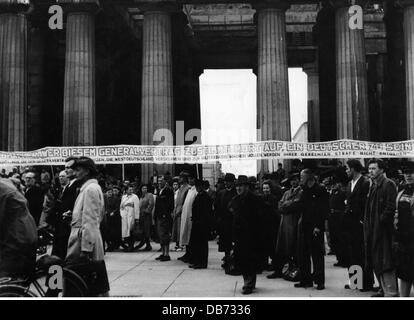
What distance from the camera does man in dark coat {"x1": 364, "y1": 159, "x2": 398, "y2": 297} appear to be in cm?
839

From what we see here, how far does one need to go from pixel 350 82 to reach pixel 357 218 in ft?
51.9

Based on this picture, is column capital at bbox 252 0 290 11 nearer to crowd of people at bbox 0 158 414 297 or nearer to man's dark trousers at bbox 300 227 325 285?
crowd of people at bbox 0 158 414 297

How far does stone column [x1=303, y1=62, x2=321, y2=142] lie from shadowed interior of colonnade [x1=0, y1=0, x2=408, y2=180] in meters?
0.08

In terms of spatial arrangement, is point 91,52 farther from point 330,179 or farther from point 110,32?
point 330,179

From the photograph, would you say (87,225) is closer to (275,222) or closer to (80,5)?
(275,222)

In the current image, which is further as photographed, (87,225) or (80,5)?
(80,5)

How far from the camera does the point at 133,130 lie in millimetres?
35062

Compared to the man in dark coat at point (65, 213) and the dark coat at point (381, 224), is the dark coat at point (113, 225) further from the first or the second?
the dark coat at point (381, 224)

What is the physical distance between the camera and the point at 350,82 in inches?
987

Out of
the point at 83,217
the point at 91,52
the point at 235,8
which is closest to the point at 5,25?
the point at 91,52

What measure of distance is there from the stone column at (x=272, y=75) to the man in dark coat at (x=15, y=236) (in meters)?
19.2

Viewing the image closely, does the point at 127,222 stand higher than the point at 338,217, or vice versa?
the point at 338,217

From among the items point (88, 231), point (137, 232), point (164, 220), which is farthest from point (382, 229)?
point (137, 232)

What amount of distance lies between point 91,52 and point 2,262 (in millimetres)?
21673
